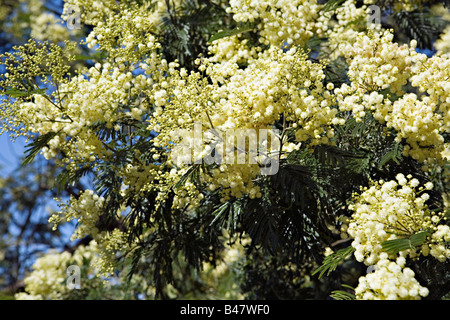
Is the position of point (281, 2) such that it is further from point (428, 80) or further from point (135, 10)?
point (428, 80)

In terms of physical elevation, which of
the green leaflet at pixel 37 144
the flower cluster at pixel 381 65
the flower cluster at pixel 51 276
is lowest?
the flower cluster at pixel 51 276

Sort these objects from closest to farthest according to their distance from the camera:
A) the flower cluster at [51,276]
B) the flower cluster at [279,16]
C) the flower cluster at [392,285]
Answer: the flower cluster at [392,285], the flower cluster at [279,16], the flower cluster at [51,276]

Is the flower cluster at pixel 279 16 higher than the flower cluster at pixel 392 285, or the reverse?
the flower cluster at pixel 279 16

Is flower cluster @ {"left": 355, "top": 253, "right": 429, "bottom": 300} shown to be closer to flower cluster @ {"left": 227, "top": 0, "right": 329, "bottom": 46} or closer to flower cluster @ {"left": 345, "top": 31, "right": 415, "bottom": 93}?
flower cluster @ {"left": 345, "top": 31, "right": 415, "bottom": 93}

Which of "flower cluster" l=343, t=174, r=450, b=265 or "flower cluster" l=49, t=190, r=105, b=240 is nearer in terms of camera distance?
"flower cluster" l=343, t=174, r=450, b=265

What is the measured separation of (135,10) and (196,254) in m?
1.88

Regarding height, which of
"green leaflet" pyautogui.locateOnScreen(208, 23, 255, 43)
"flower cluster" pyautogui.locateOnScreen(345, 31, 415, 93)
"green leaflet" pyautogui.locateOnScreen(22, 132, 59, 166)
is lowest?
"green leaflet" pyautogui.locateOnScreen(22, 132, 59, 166)

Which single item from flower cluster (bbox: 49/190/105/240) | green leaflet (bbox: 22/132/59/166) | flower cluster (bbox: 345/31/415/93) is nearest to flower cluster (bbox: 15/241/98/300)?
flower cluster (bbox: 49/190/105/240)

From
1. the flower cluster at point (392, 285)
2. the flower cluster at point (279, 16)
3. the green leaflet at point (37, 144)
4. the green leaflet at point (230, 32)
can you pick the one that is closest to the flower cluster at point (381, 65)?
the flower cluster at point (279, 16)

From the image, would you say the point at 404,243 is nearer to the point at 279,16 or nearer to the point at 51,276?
the point at 279,16

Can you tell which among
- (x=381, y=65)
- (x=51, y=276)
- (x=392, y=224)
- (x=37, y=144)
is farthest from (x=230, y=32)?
(x=51, y=276)

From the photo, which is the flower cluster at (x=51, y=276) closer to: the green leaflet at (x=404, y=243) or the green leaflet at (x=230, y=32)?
the green leaflet at (x=230, y=32)

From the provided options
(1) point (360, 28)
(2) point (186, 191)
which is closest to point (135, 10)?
(2) point (186, 191)
